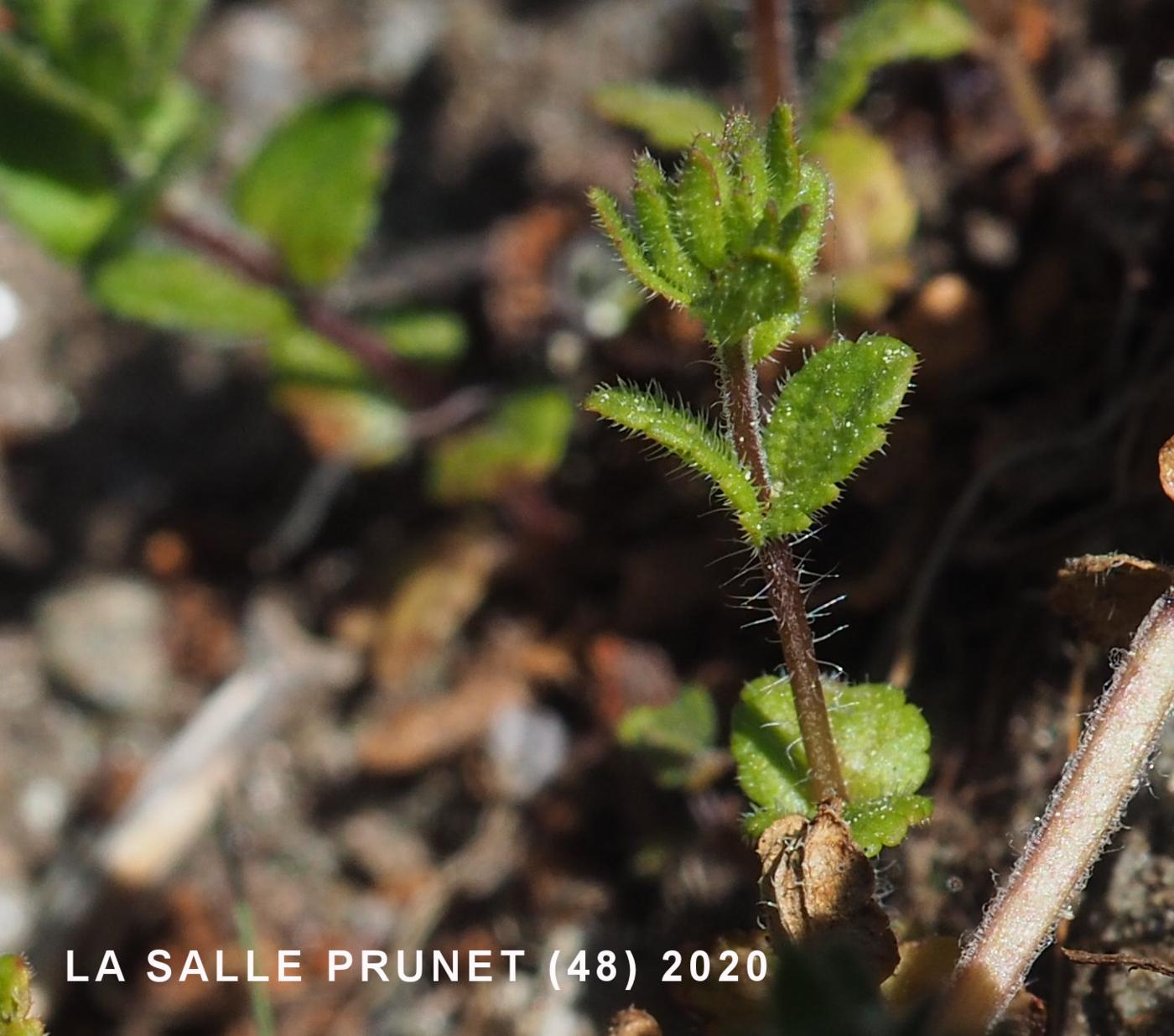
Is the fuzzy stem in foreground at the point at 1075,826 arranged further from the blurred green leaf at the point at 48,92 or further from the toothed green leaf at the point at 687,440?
the blurred green leaf at the point at 48,92

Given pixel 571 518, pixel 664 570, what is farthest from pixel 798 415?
pixel 571 518

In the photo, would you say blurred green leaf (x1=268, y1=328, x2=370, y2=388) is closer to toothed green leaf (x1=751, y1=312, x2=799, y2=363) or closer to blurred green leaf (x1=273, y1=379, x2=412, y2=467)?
blurred green leaf (x1=273, y1=379, x2=412, y2=467)

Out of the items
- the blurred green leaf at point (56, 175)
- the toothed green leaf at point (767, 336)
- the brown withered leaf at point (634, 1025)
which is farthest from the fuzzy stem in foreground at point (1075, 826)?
the blurred green leaf at point (56, 175)

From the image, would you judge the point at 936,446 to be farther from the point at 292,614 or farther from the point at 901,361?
the point at 292,614

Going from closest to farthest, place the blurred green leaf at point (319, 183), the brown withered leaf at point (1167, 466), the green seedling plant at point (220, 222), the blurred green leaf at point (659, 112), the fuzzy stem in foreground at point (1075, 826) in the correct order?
the fuzzy stem in foreground at point (1075, 826), the brown withered leaf at point (1167, 466), the blurred green leaf at point (659, 112), the green seedling plant at point (220, 222), the blurred green leaf at point (319, 183)

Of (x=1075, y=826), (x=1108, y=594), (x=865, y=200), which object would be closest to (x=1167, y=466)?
(x=1108, y=594)

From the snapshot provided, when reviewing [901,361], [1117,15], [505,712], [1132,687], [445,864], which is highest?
[1117,15]
